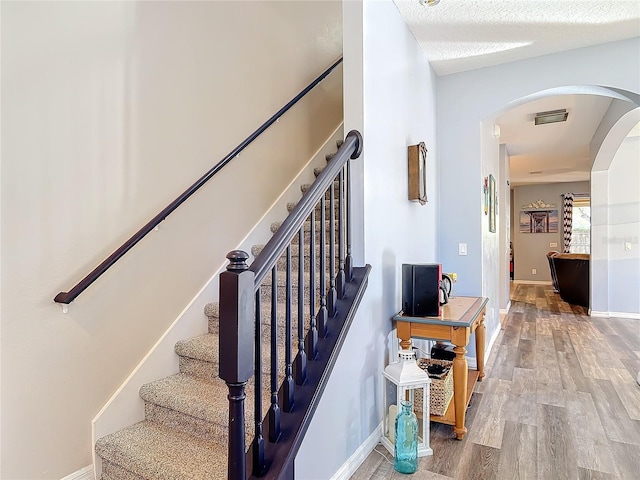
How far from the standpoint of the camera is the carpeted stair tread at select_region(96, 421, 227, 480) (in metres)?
1.55

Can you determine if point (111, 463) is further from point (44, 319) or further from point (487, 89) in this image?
point (487, 89)

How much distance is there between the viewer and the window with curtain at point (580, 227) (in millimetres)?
10477

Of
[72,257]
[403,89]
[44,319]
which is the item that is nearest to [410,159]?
[403,89]

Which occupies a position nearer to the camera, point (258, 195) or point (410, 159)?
point (410, 159)

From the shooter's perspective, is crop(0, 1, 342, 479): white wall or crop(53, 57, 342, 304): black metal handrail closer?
crop(0, 1, 342, 479): white wall

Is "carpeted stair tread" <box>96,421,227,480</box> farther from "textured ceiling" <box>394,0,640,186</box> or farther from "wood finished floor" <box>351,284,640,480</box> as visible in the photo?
"textured ceiling" <box>394,0,640,186</box>

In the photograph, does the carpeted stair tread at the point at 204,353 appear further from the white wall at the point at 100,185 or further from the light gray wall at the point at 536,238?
the light gray wall at the point at 536,238

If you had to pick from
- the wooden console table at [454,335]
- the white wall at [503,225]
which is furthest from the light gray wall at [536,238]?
the wooden console table at [454,335]

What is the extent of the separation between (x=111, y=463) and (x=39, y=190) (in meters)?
1.29

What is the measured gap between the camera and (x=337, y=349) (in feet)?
5.73

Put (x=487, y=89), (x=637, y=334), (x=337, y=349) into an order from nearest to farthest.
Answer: (x=337, y=349)
(x=487, y=89)
(x=637, y=334)

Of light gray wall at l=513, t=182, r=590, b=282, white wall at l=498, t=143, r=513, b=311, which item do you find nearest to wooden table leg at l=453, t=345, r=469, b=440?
white wall at l=498, t=143, r=513, b=311

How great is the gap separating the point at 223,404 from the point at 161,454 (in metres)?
0.32

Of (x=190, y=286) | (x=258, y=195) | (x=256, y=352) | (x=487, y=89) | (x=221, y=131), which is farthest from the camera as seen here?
(x=487, y=89)
